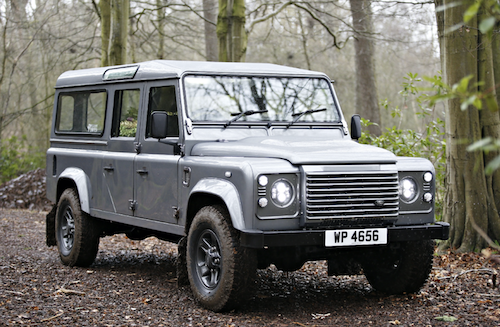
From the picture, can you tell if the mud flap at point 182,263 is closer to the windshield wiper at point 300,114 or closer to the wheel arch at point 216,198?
the wheel arch at point 216,198

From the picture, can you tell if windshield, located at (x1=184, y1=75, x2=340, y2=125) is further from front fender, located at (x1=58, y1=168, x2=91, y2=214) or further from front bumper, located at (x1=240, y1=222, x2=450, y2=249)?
front fender, located at (x1=58, y1=168, x2=91, y2=214)

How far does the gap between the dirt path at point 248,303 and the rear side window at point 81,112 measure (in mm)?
1709

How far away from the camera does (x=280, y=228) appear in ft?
16.1

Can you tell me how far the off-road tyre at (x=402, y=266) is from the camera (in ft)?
18.6

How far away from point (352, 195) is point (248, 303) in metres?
1.44

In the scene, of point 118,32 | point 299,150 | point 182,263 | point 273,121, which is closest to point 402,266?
point 299,150

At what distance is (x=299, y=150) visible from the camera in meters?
5.16

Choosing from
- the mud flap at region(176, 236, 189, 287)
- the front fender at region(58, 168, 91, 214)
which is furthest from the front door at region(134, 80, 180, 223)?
the front fender at region(58, 168, 91, 214)

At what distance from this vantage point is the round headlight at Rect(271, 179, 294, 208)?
4.88m

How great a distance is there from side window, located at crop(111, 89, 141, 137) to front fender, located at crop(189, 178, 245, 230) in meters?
1.77

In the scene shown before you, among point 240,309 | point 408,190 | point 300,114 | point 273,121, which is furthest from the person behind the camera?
point 300,114

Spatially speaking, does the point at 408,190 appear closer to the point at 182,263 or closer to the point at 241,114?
the point at 241,114

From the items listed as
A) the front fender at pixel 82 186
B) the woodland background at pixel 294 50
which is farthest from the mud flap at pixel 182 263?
the woodland background at pixel 294 50

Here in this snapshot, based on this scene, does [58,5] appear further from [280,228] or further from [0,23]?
[280,228]
